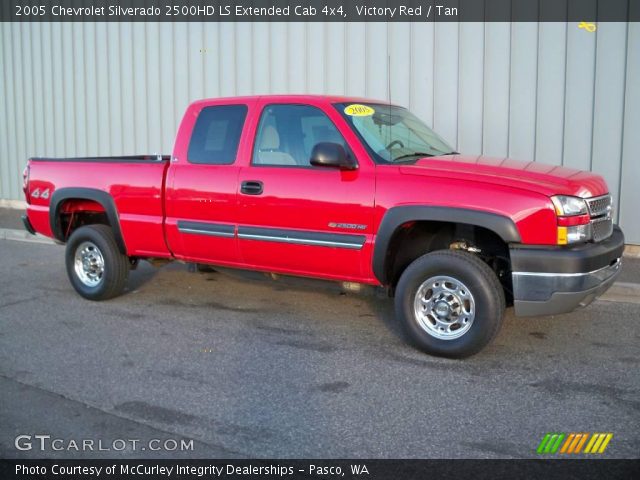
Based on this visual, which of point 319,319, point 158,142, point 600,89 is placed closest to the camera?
point 319,319

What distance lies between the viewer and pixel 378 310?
6797 millimetres

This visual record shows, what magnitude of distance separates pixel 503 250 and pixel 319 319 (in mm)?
1878

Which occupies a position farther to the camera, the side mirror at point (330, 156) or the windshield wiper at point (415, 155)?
the windshield wiper at point (415, 155)

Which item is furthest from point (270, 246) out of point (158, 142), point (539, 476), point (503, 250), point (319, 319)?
point (158, 142)

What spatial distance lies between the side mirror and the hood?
43 cm

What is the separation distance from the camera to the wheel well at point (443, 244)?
18.1 ft

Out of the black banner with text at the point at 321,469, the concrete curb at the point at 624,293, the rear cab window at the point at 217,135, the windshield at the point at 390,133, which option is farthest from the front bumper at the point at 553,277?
the rear cab window at the point at 217,135

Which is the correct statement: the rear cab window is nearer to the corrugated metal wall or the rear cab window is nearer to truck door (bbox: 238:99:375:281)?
truck door (bbox: 238:99:375:281)

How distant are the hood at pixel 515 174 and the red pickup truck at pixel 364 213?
1 centimetres

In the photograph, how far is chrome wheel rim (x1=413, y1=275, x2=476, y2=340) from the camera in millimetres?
5246

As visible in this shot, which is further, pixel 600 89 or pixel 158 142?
pixel 158 142

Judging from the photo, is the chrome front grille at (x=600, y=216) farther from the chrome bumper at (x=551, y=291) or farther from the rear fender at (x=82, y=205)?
the rear fender at (x=82, y=205)

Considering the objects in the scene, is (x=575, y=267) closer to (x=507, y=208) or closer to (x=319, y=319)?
(x=507, y=208)

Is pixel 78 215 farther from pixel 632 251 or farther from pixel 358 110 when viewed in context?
pixel 632 251
